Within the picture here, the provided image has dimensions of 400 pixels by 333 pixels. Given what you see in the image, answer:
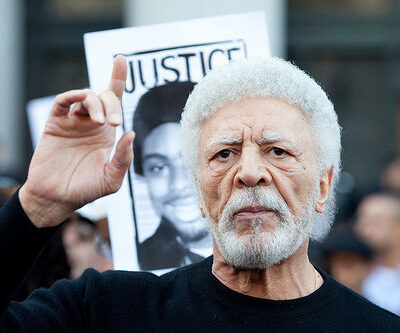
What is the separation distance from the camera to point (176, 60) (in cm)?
302

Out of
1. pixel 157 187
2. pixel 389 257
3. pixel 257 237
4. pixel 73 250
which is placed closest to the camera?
pixel 257 237

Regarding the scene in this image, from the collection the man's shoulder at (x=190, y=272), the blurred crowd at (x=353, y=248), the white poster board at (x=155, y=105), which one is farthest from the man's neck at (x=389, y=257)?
the man's shoulder at (x=190, y=272)

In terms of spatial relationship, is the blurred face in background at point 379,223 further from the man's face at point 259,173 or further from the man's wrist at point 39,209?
the man's wrist at point 39,209

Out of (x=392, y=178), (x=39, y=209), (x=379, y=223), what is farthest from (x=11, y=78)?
(x=39, y=209)

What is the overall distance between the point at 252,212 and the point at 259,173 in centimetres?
12

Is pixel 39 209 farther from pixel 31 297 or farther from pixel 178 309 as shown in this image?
pixel 178 309

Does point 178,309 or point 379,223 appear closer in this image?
point 178,309

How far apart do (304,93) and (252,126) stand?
0.70 feet

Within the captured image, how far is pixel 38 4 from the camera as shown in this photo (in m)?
10.2

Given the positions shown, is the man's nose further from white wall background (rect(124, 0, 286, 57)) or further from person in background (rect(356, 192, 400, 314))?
white wall background (rect(124, 0, 286, 57))

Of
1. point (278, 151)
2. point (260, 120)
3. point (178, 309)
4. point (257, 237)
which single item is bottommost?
point (178, 309)

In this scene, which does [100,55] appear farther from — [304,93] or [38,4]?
[38,4]

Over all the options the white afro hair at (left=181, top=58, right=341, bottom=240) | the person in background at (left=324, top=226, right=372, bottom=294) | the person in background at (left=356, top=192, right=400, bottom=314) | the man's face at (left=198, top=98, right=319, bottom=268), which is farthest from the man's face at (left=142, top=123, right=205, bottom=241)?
the person in background at (left=356, top=192, right=400, bottom=314)

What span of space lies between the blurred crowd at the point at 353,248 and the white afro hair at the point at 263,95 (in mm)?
→ 1138
